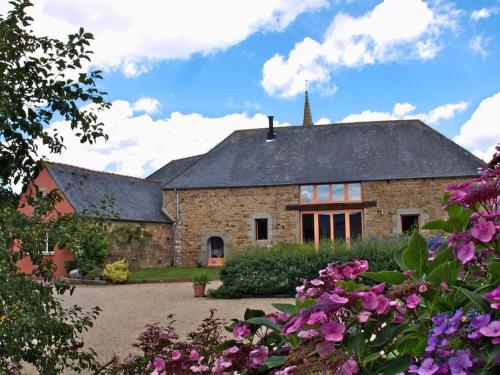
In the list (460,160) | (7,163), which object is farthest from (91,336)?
(460,160)

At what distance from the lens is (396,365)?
1468 mm

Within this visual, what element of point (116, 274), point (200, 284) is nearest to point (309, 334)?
point (200, 284)

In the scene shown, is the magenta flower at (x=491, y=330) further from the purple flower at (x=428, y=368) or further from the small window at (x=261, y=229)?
the small window at (x=261, y=229)

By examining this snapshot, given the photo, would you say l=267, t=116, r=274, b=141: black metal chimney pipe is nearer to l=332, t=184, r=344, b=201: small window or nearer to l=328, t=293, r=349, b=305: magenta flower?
l=332, t=184, r=344, b=201: small window

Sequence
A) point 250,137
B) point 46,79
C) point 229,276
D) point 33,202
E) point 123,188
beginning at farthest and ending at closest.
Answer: point 250,137, point 123,188, point 229,276, point 46,79, point 33,202

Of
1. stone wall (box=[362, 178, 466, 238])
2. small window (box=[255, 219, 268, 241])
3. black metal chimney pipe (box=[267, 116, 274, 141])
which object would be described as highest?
black metal chimney pipe (box=[267, 116, 274, 141])

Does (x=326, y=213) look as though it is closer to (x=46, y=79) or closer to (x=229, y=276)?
(x=229, y=276)

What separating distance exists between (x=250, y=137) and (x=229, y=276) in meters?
14.0

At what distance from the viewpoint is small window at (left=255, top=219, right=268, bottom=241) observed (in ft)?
75.6

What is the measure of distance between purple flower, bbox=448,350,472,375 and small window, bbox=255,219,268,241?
2176cm

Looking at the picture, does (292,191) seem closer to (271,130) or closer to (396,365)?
(271,130)

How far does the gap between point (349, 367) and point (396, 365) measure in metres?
0.16

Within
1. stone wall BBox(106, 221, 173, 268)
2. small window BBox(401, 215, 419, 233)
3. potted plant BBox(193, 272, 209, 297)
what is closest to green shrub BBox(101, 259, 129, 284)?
stone wall BBox(106, 221, 173, 268)

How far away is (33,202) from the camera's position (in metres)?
3.03
